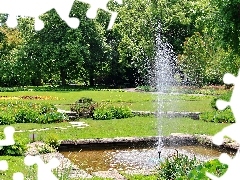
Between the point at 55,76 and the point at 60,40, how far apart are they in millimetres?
8397

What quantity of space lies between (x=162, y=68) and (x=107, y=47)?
1150 cm

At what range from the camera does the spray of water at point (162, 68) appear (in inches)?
1027

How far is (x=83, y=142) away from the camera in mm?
11734

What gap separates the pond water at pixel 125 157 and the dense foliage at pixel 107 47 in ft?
65.6

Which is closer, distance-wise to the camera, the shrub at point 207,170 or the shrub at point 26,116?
the shrub at point 207,170

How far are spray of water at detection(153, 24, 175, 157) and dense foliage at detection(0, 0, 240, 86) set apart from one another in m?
0.41

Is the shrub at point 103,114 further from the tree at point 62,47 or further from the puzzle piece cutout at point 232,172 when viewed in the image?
the tree at point 62,47

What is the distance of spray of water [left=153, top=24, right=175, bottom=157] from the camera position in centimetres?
2609

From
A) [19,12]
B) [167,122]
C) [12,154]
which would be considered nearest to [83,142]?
[12,154]

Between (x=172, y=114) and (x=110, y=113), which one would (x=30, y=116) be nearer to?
(x=110, y=113)

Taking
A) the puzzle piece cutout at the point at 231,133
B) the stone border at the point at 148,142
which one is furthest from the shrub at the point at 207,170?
Answer: the stone border at the point at 148,142

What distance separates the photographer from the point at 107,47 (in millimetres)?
37531

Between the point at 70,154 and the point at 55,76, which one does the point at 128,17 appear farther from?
the point at 70,154

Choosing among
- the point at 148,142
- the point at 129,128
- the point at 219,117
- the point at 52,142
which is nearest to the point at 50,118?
the point at 129,128
